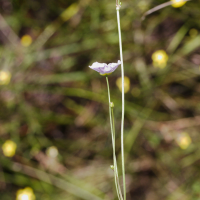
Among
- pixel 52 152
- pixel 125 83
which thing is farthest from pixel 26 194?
pixel 125 83

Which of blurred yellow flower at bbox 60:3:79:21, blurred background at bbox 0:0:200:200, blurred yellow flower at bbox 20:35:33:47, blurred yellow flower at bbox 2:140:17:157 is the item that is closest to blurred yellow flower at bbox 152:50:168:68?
blurred background at bbox 0:0:200:200

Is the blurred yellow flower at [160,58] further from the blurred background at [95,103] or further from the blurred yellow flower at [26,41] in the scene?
the blurred yellow flower at [26,41]

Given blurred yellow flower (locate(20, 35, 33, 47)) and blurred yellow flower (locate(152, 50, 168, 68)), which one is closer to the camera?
blurred yellow flower (locate(152, 50, 168, 68))

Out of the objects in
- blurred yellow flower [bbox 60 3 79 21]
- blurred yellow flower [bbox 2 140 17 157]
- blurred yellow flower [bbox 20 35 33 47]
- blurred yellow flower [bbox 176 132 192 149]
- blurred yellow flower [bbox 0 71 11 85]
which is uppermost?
blurred yellow flower [bbox 60 3 79 21]

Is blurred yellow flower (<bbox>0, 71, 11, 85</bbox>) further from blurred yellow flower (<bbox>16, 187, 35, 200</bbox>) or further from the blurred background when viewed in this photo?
blurred yellow flower (<bbox>16, 187, 35, 200</bbox>)

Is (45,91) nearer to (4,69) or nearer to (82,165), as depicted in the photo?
Result: (4,69)

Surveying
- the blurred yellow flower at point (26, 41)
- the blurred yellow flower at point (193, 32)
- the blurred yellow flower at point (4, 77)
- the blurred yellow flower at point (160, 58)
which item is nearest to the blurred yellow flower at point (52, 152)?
the blurred yellow flower at point (4, 77)
